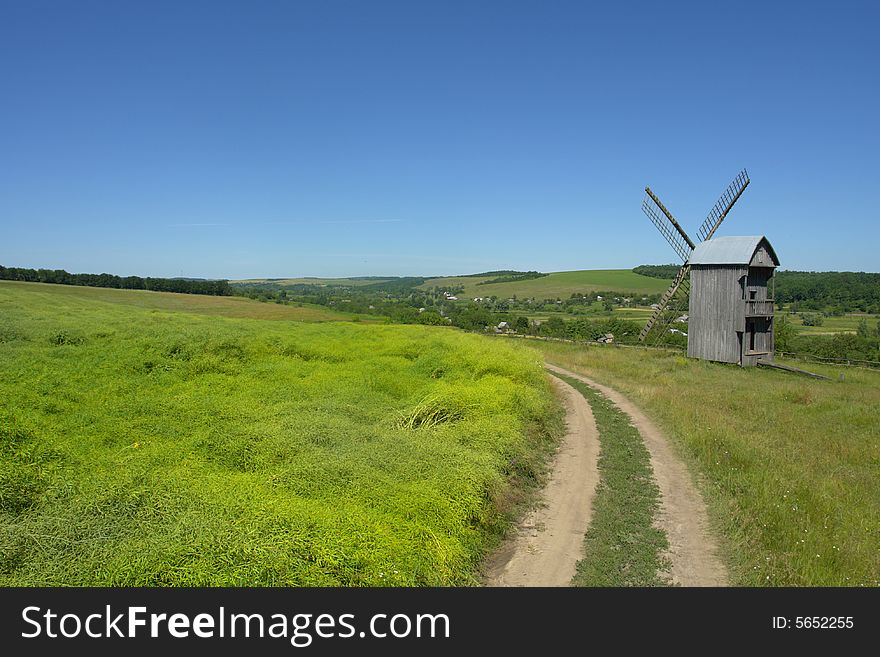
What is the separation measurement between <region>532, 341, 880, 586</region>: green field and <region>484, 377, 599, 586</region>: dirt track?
93.6 inches

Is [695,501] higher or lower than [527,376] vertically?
lower

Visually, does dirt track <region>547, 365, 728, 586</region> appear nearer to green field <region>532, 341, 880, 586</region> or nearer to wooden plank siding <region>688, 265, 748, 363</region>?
green field <region>532, 341, 880, 586</region>

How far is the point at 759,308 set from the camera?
32.0 metres

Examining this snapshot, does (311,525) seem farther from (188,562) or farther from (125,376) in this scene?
(125,376)

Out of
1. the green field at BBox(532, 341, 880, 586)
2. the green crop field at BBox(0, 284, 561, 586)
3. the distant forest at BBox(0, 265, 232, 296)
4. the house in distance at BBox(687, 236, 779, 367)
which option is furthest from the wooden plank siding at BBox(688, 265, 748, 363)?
the distant forest at BBox(0, 265, 232, 296)

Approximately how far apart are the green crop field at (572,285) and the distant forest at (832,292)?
1035 inches

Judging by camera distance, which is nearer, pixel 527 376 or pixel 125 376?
pixel 125 376

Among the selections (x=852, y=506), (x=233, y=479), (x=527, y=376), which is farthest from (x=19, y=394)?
(x=852, y=506)

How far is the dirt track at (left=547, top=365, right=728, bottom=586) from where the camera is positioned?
769cm

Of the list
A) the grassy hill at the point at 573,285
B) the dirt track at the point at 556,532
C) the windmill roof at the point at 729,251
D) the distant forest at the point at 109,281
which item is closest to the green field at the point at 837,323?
the grassy hill at the point at 573,285

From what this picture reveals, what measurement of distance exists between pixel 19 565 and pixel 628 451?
1312cm

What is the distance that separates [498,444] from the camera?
11094 millimetres

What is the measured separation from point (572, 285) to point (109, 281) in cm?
12477

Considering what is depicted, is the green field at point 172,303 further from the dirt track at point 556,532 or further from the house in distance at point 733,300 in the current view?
the dirt track at point 556,532
